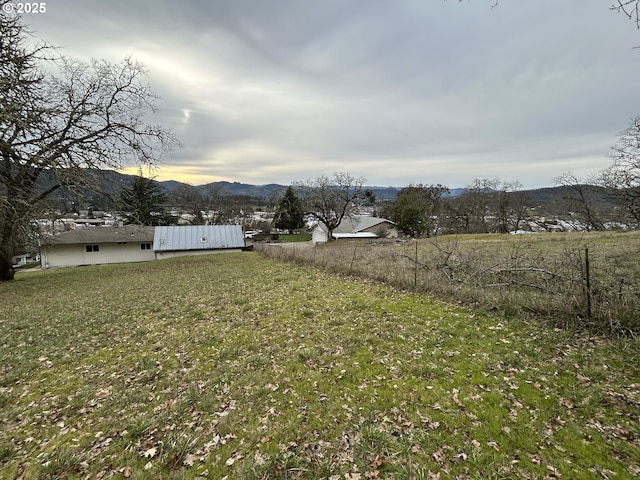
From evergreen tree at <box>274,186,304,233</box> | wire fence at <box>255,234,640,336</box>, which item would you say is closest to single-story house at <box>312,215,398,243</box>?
evergreen tree at <box>274,186,304,233</box>

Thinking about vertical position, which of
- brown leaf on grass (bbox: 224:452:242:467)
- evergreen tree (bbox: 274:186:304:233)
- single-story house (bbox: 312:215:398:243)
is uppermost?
evergreen tree (bbox: 274:186:304:233)

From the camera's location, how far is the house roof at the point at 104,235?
27775 mm

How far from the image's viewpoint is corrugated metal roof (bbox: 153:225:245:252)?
2991 centimetres

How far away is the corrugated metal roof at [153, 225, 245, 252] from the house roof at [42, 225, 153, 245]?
2.52 m


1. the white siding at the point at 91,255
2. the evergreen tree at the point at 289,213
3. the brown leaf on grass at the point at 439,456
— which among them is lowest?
the white siding at the point at 91,255

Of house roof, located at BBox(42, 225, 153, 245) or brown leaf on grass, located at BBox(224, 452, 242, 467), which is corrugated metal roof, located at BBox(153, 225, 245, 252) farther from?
brown leaf on grass, located at BBox(224, 452, 242, 467)

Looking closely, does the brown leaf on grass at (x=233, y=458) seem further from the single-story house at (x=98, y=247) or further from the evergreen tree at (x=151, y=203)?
the evergreen tree at (x=151, y=203)

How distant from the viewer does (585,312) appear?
5.05 meters

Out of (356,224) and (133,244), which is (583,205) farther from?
(133,244)

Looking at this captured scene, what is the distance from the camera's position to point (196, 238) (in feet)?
102

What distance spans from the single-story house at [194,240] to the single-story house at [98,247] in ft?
8.75

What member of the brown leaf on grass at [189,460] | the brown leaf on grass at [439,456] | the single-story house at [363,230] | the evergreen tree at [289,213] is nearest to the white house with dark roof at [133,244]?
the single-story house at [363,230]

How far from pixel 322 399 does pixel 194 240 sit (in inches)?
1215

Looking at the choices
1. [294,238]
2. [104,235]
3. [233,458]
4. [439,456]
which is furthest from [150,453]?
[294,238]
